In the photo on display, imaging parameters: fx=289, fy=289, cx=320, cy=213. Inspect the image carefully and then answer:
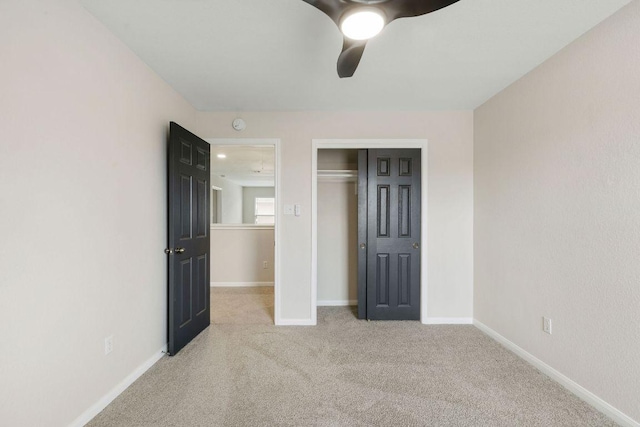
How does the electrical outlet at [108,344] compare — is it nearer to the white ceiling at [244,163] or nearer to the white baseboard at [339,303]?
the white baseboard at [339,303]

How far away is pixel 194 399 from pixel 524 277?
269 centimetres

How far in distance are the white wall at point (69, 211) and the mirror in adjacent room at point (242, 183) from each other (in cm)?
234

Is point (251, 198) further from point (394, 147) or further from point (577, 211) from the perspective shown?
point (577, 211)

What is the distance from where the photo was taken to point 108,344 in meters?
1.88

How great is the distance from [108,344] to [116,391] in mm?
343

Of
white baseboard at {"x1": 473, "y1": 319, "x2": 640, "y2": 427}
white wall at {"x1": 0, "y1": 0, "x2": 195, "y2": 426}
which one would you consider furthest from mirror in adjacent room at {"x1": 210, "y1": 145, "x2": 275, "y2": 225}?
white baseboard at {"x1": 473, "y1": 319, "x2": 640, "y2": 427}

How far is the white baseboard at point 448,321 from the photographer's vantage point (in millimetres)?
3211

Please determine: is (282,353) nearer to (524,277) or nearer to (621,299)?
(524,277)

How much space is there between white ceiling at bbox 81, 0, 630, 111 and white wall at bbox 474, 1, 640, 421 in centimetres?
24

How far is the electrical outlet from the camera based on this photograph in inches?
72.9

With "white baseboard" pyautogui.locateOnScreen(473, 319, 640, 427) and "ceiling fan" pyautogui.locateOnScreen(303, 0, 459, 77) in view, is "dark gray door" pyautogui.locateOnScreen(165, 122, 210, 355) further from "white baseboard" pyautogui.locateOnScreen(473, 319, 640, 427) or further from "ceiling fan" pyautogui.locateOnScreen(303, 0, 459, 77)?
"white baseboard" pyautogui.locateOnScreen(473, 319, 640, 427)

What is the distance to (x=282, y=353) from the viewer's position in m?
2.51

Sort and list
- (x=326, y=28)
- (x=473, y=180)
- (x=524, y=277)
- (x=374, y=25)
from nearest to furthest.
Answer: (x=374, y=25) → (x=326, y=28) → (x=524, y=277) → (x=473, y=180)

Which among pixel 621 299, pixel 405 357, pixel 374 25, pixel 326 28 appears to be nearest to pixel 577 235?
pixel 621 299
